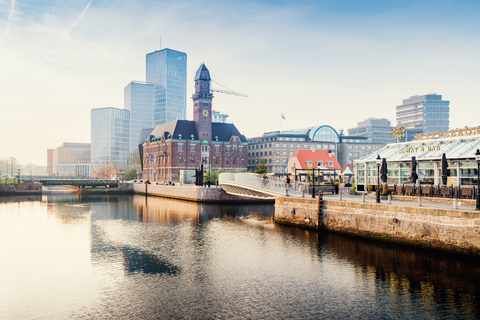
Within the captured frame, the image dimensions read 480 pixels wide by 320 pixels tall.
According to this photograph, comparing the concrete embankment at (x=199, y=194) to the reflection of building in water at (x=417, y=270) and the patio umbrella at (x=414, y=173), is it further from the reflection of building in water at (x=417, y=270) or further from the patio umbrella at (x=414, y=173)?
the reflection of building in water at (x=417, y=270)

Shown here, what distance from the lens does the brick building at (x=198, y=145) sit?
132 m

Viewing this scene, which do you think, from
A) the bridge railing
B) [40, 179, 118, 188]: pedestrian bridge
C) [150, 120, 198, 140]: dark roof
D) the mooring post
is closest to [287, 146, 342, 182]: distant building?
[150, 120, 198, 140]: dark roof

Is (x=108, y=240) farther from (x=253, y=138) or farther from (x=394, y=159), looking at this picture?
(x=253, y=138)

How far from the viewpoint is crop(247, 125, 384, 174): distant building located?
517 feet

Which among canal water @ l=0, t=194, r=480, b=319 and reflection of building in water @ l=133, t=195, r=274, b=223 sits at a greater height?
reflection of building in water @ l=133, t=195, r=274, b=223

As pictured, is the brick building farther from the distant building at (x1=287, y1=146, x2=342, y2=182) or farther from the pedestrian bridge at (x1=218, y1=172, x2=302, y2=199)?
the pedestrian bridge at (x1=218, y1=172, x2=302, y2=199)

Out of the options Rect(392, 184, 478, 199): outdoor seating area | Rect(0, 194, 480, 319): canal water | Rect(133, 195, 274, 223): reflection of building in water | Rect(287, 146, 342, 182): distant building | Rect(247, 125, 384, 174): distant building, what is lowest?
Rect(0, 194, 480, 319): canal water

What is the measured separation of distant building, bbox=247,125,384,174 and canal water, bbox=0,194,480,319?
115910 mm

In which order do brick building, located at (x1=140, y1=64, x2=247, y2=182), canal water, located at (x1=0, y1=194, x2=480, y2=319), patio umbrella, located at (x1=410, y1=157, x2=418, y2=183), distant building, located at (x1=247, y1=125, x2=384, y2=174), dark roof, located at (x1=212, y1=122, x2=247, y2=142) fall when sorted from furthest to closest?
1. distant building, located at (x1=247, y1=125, x2=384, y2=174)
2. dark roof, located at (x1=212, y1=122, x2=247, y2=142)
3. brick building, located at (x1=140, y1=64, x2=247, y2=182)
4. patio umbrella, located at (x1=410, y1=157, x2=418, y2=183)
5. canal water, located at (x1=0, y1=194, x2=480, y2=319)

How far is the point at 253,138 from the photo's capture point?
184m

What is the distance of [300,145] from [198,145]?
43850mm

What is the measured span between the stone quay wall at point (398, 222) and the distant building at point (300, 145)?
110617 millimetres

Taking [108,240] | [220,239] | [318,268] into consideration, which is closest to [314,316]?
[318,268]

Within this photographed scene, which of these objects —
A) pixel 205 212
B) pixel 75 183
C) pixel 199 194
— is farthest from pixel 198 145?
pixel 205 212
